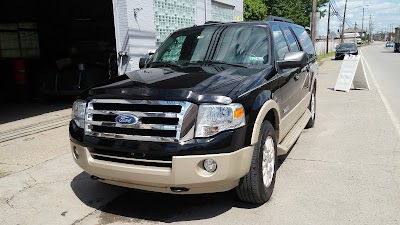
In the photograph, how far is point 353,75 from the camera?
474 inches

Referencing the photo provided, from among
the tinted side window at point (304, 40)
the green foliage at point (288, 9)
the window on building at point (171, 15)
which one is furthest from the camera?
the green foliage at point (288, 9)

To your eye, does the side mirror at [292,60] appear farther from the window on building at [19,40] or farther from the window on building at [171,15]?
the window on building at [19,40]

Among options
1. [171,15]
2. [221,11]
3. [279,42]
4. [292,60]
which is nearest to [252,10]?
[221,11]

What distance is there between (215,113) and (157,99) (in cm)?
52

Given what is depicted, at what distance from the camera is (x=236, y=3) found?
58.7 ft

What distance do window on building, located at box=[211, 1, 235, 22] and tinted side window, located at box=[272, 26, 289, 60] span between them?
1055 centimetres

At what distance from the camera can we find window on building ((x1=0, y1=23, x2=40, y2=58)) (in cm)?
1416

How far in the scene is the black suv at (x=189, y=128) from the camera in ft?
10.2

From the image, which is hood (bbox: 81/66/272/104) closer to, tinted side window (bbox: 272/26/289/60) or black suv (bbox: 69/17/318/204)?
black suv (bbox: 69/17/318/204)

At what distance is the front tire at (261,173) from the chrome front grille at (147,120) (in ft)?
2.57

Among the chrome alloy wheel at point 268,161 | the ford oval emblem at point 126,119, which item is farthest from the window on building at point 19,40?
the chrome alloy wheel at point 268,161

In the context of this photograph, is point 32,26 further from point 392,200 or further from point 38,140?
point 392,200

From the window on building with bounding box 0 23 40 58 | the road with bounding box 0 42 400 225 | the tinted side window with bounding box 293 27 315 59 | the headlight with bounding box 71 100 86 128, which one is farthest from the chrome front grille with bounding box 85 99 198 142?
the window on building with bounding box 0 23 40 58

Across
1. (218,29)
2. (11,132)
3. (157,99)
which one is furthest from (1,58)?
(157,99)
